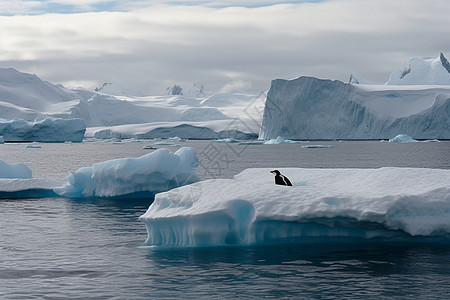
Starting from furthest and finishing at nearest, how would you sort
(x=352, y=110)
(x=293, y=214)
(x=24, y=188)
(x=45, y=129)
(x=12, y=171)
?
(x=45, y=129)
(x=352, y=110)
(x=12, y=171)
(x=24, y=188)
(x=293, y=214)

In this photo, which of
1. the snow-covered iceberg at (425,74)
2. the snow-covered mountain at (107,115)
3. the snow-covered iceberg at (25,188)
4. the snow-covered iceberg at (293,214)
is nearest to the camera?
the snow-covered iceberg at (293,214)

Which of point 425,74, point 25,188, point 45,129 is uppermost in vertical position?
point 425,74

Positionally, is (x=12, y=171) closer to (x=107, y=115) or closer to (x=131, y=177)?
(x=131, y=177)

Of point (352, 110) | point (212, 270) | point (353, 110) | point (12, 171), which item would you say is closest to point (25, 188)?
point (12, 171)

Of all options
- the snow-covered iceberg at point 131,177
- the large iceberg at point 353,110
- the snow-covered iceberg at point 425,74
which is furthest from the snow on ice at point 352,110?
the snow-covered iceberg at point 131,177

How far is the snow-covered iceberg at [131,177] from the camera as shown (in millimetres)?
22203

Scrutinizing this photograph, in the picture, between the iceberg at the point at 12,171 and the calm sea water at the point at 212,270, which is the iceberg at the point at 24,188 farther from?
the calm sea water at the point at 212,270

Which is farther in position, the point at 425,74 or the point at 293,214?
the point at 425,74

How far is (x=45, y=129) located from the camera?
3765 inches

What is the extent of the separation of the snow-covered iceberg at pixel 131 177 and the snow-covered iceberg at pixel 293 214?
968 cm

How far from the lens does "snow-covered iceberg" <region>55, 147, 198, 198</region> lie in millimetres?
22203

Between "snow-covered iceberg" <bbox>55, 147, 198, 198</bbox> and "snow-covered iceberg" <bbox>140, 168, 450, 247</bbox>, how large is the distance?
9.68 m

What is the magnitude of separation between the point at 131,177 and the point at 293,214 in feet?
40.4

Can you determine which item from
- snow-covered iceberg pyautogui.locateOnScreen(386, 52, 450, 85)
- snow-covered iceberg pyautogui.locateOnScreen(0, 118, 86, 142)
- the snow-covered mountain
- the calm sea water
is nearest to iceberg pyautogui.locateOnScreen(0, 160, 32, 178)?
the calm sea water
